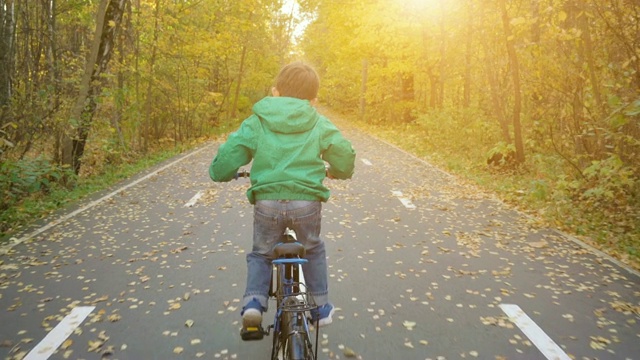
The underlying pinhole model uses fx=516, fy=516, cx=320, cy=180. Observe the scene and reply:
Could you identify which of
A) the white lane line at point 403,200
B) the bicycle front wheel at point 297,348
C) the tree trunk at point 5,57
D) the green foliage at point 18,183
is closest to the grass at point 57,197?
the green foliage at point 18,183

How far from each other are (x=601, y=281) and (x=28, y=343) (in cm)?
593

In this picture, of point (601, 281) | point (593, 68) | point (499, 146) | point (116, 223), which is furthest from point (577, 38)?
point (116, 223)

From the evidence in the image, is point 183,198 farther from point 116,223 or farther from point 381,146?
point 381,146

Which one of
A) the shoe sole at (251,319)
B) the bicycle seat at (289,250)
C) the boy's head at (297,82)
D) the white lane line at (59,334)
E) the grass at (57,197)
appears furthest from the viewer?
the grass at (57,197)

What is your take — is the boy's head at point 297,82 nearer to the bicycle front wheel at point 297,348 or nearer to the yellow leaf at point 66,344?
the bicycle front wheel at point 297,348

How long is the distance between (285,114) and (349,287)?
2879 mm

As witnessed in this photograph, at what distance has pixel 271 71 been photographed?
39.0 m

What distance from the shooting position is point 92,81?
13078mm

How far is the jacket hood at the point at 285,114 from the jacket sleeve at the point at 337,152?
0.65 ft

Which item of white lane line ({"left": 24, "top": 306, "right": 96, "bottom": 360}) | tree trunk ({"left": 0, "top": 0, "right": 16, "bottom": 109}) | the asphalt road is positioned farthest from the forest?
white lane line ({"left": 24, "top": 306, "right": 96, "bottom": 360})

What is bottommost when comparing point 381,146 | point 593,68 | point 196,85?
point 381,146

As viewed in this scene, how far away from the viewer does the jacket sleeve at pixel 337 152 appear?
3482 millimetres

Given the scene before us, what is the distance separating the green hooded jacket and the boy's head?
0.10 metres

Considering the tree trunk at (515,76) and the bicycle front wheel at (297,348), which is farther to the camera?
the tree trunk at (515,76)
